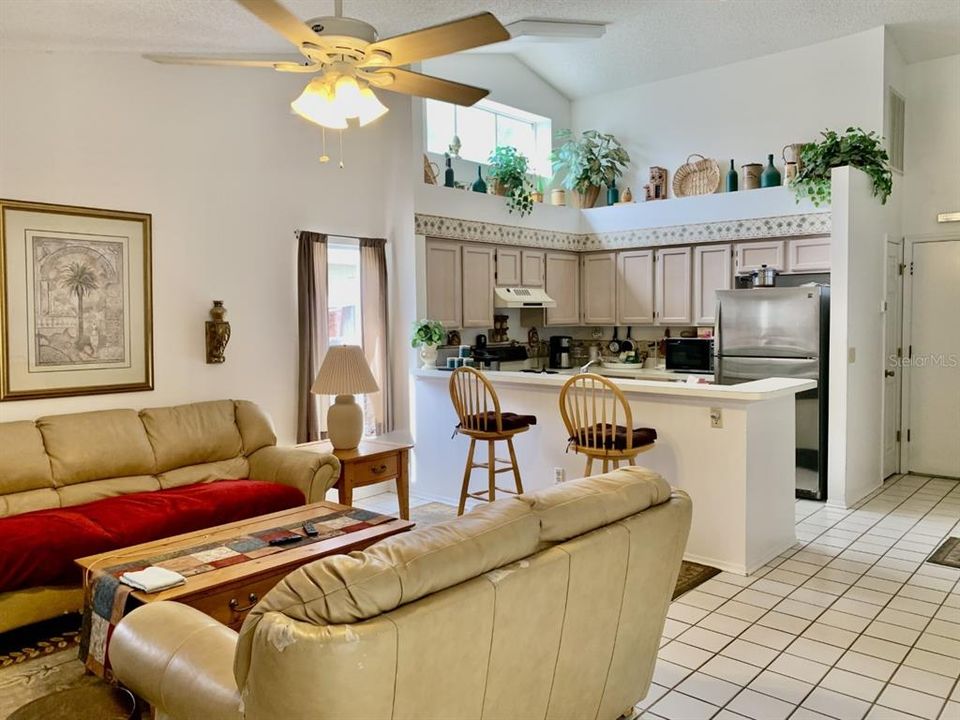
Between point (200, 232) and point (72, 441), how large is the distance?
1.58 metres

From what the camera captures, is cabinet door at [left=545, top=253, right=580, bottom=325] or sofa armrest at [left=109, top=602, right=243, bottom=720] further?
cabinet door at [left=545, top=253, right=580, bottom=325]

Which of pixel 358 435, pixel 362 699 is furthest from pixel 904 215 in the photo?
pixel 362 699

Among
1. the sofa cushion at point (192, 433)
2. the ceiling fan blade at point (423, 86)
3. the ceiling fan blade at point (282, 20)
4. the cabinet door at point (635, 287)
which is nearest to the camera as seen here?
the ceiling fan blade at point (282, 20)

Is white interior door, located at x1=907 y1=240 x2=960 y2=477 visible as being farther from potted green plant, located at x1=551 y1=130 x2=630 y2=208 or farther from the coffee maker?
the coffee maker

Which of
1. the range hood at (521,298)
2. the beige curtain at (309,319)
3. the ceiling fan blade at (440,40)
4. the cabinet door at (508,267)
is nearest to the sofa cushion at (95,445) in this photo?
the beige curtain at (309,319)

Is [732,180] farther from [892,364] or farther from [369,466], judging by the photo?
[369,466]

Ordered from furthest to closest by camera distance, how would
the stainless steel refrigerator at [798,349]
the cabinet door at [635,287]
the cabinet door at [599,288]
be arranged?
the cabinet door at [599,288] < the cabinet door at [635,287] < the stainless steel refrigerator at [798,349]

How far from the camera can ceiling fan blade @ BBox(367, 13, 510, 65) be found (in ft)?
8.35

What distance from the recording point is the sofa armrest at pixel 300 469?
14.1ft

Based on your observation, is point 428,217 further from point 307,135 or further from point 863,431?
point 863,431

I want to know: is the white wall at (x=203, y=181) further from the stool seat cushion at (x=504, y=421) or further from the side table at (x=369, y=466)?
the stool seat cushion at (x=504, y=421)

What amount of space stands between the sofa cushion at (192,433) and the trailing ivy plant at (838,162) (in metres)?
4.66

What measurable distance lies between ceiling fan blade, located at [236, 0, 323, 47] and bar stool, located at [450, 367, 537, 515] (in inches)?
95.1

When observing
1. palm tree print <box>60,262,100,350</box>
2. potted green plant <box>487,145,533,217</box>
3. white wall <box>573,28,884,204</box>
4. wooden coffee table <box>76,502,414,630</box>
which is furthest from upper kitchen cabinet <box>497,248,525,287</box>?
wooden coffee table <box>76,502,414,630</box>
